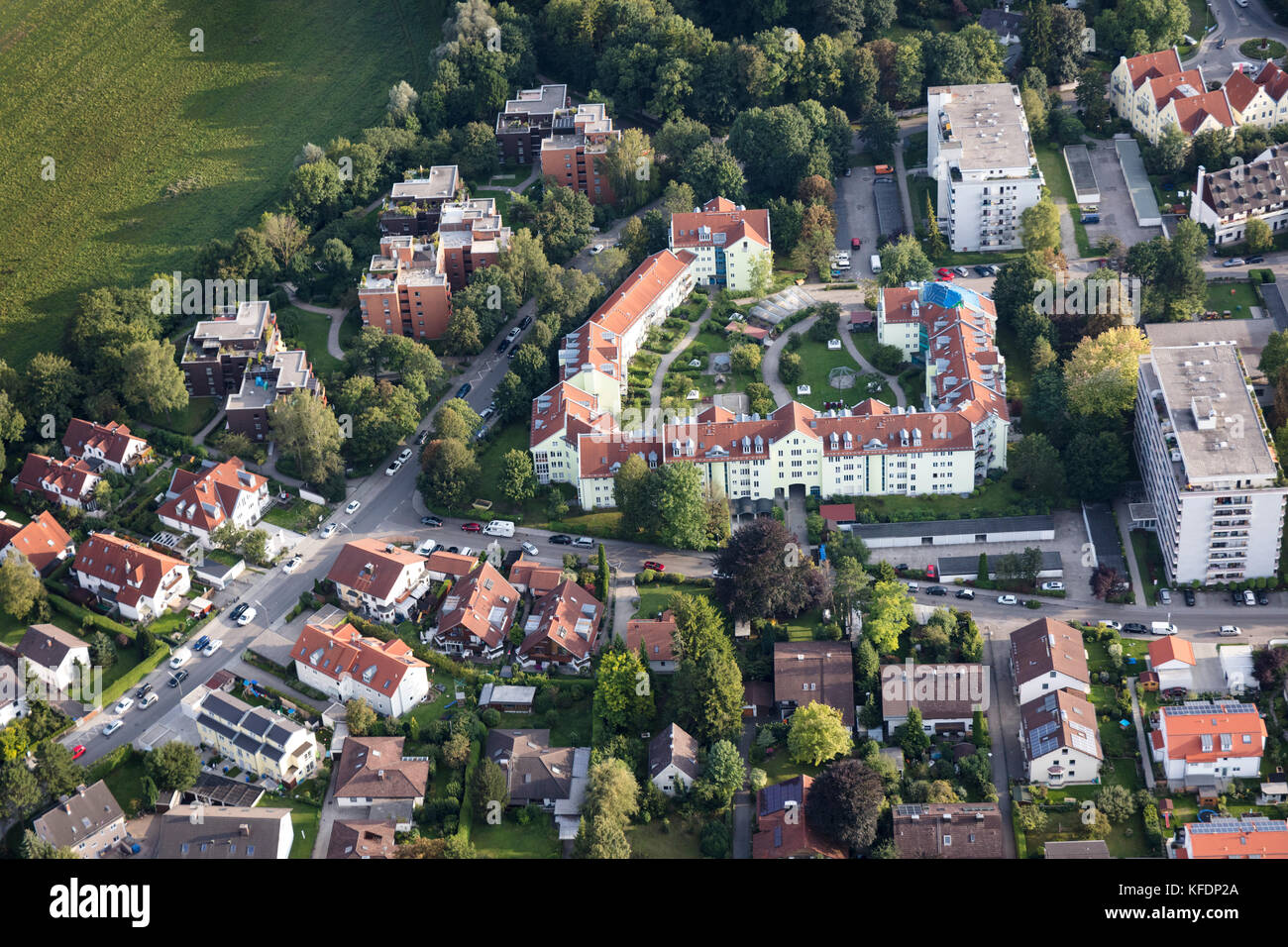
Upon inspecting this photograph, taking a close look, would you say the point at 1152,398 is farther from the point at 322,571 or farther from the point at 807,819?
the point at 322,571

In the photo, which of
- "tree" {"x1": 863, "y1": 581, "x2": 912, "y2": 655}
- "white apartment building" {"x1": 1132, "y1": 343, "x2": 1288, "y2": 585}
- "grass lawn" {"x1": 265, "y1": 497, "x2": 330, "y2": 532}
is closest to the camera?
"tree" {"x1": 863, "y1": 581, "x2": 912, "y2": 655}

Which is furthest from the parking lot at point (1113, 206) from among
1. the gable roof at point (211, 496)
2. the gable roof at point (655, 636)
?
the gable roof at point (211, 496)

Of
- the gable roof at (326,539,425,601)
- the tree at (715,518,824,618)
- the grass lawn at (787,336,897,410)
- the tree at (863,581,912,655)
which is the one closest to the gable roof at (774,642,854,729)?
the tree at (863,581,912,655)

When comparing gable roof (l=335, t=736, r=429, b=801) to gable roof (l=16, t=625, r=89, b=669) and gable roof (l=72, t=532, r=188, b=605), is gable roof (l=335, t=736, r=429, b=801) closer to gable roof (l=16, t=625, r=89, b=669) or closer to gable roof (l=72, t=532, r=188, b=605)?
gable roof (l=16, t=625, r=89, b=669)

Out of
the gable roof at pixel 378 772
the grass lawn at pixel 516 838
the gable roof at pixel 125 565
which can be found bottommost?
the grass lawn at pixel 516 838

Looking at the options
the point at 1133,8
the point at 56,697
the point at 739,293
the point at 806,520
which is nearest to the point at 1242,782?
the point at 806,520

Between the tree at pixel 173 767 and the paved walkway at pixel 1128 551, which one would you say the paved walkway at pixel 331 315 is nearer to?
the tree at pixel 173 767
